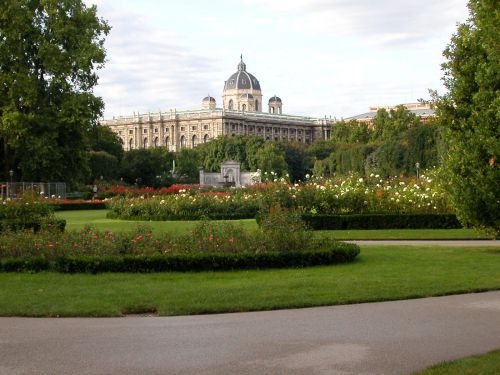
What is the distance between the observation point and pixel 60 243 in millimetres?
12570

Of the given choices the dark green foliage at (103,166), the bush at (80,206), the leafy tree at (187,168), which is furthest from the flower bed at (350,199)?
the leafy tree at (187,168)

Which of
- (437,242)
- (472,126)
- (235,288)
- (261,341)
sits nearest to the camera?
(261,341)

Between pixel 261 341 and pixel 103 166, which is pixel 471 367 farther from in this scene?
pixel 103 166

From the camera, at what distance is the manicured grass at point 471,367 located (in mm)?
5711

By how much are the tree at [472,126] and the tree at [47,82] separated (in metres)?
23.5

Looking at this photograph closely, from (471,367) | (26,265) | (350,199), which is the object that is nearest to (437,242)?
(350,199)

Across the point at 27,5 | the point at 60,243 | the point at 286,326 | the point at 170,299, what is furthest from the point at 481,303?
the point at 27,5

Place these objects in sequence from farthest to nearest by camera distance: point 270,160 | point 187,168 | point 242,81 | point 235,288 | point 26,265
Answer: point 242,81 → point 270,160 → point 187,168 → point 26,265 → point 235,288

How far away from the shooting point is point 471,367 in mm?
5867

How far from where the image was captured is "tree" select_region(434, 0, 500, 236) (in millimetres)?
14289

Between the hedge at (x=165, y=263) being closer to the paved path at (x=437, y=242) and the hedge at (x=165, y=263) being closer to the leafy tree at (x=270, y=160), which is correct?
the paved path at (x=437, y=242)

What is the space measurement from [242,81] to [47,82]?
366 feet

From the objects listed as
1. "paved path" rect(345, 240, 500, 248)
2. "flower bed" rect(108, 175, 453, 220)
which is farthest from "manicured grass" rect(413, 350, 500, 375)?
"flower bed" rect(108, 175, 453, 220)

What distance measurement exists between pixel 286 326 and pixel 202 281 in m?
3.20
